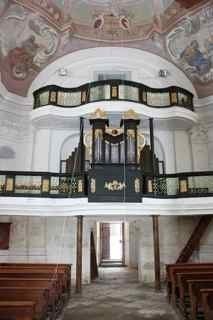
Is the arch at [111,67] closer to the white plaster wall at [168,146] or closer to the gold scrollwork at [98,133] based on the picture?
the white plaster wall at [168,146]

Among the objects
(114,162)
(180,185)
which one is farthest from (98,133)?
(180,185)

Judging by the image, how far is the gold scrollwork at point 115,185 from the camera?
10.9 metres

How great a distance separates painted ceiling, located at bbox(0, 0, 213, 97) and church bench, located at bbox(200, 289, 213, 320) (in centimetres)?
1156

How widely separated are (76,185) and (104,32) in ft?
27.7

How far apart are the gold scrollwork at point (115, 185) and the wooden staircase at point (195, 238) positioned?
3.99 meters

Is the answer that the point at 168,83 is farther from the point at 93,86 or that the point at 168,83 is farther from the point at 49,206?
the point at 49,206

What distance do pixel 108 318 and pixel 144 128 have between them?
9.39 meters

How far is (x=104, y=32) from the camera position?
15.5 m

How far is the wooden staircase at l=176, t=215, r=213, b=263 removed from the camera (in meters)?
12.5

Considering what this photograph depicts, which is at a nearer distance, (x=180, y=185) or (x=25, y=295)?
(x=25, y=295)

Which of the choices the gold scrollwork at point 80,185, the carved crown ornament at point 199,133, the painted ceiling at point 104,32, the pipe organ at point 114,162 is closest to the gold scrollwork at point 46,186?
the pipe organ at point 114,162

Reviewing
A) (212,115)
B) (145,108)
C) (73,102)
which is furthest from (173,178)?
(73,102)

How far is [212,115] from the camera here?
14703 millimetres

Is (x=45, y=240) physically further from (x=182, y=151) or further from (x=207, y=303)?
(x=207, y=303)
